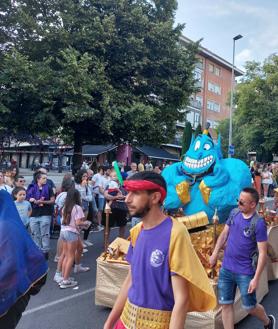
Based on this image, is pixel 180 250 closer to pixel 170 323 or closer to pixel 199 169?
pixel 170 323

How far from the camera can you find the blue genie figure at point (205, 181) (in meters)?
5.49

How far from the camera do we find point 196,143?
19.8ft

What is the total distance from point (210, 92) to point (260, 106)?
2113 centimetres

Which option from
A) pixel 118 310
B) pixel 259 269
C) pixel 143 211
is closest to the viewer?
pixel 143 211

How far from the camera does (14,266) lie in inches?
91.3

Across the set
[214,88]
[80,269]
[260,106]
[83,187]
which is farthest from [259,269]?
[214,88]

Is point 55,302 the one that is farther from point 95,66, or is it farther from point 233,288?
point 95,66

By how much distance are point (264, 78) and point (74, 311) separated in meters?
27.7

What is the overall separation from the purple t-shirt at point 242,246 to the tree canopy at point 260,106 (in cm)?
2544

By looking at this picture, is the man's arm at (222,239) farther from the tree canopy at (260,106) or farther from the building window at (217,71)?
the building window at (217,71)

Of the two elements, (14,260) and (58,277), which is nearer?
(14,260)

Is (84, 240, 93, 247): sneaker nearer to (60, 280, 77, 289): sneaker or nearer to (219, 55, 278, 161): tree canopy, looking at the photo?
(60, 280, 77, 289): sneaker

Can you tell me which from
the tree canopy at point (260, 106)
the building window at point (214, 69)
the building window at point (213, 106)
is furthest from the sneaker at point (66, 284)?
the building window at point (214, 69)

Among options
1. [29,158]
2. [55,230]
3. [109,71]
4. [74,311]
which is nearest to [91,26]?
[109,71]
